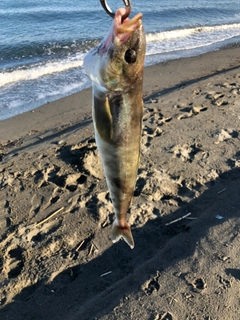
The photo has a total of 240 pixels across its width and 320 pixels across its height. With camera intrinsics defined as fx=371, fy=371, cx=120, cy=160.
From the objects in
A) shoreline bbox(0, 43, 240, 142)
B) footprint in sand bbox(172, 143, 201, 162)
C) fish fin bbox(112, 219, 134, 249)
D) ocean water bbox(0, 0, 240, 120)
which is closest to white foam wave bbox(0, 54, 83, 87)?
ocean water bbox(0, 0, 240, 120)

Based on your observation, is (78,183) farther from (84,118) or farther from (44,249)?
(84,118)

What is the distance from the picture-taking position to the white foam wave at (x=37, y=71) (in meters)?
Answer: 13.5

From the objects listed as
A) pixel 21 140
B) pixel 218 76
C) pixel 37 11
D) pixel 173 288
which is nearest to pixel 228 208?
pixel 173 288

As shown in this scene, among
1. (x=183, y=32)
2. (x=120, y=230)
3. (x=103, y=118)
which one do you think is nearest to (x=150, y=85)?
(x=120, y=230)

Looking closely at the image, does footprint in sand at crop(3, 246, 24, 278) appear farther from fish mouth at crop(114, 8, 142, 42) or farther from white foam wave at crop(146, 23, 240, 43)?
white foam wave at crop(146, 23, 240, 43)

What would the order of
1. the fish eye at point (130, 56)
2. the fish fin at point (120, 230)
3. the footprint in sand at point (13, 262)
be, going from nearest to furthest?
1. the fish eye at point (130, 56)
2. the fish fin at point (120, 230)
3. the footprint in sand at point (13, 262)

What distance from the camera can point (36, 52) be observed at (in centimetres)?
1691

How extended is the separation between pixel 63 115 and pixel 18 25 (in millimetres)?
13666

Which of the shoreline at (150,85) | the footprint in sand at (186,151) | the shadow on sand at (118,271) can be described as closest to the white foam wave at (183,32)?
the shoreline at (150,85)

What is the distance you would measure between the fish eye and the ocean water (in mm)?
9066

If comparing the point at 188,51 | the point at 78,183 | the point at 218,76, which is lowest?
the point at 188,51

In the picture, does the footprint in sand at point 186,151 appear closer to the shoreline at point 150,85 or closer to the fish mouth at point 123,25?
the shoreline at point 150,85

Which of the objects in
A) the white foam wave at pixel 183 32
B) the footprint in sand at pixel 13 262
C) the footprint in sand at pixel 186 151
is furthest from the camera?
the white foam wave at pixel 183 32

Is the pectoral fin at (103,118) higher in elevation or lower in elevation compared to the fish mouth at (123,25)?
lower
